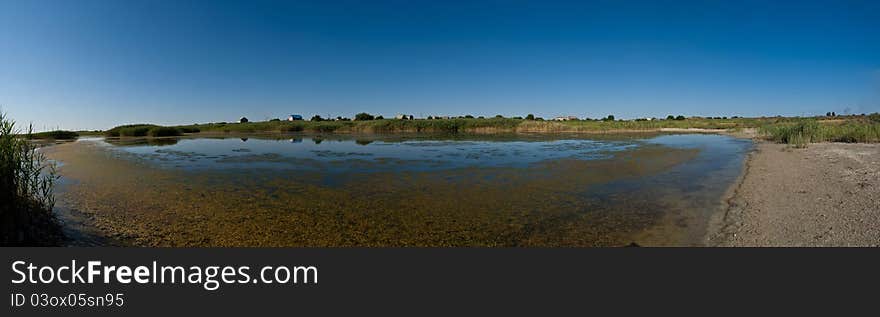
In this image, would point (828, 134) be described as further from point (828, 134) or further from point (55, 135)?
point (55, 135)

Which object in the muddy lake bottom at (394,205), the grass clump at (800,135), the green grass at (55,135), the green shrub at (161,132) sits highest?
the green shrub at (161,132)

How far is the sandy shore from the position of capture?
5141 mm

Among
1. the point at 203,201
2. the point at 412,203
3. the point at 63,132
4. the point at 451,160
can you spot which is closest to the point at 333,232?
the point at 412,203

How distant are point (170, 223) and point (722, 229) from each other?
9.20 meters

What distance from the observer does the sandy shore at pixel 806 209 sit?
202 inches

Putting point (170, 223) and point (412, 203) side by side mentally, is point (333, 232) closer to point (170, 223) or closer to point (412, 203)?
point (412, 203)

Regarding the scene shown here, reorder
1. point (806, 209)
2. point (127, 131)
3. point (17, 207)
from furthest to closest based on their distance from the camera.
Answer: point (127, 131), point (806, 209), point (17, 207)

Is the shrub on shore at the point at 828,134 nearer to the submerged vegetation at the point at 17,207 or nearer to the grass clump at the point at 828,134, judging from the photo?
the grass clump at the point at 828,134

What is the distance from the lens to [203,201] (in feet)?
27.7

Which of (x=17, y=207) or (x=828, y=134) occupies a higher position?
(x=828, y=134)

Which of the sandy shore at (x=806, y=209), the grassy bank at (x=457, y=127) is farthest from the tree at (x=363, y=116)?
the sandy shore at (x=806, y=209)

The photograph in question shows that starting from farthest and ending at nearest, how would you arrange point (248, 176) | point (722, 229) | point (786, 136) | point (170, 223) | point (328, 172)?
point (786, 136)
point (328, 172)
point (248, 176)
point (170, 223)
point (722, 229)

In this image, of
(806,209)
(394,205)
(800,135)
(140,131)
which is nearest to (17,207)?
(394,205)

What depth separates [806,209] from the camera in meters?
6.55
